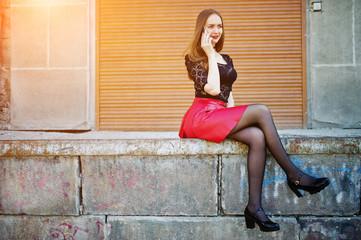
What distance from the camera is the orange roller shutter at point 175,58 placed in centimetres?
472

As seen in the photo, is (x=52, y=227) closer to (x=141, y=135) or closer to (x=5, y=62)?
(x=141, y=135)

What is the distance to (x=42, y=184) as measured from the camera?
246cm

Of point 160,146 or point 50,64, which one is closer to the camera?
point 160,146

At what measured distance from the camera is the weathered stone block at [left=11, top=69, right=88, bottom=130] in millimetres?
4820

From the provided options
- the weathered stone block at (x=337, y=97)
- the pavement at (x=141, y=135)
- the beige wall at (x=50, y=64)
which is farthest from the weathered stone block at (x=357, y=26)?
the beige wall at (x=50, y=64)

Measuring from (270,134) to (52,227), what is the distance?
7.08 ft

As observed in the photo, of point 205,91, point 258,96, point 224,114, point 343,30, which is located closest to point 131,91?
point 258,96

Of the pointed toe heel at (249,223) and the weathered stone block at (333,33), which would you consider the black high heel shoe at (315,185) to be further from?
the weathered stone block at (333,33)

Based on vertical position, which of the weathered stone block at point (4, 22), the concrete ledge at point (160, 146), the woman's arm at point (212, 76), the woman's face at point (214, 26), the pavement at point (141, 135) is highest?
the weathered stone block at point (4, 22)

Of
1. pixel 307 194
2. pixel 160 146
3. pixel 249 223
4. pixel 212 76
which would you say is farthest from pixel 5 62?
pixel 307 194

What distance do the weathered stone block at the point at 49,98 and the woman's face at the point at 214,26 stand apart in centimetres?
302

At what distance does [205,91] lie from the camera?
247 centimetres

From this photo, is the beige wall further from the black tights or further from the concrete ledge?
the black tights

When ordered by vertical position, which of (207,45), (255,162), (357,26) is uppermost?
(357,26)
